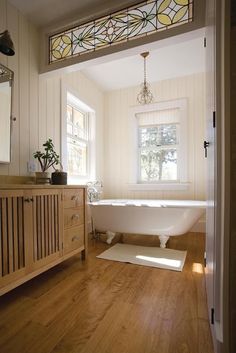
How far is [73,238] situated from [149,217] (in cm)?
98

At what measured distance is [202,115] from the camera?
331cm

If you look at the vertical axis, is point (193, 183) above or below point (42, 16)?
below

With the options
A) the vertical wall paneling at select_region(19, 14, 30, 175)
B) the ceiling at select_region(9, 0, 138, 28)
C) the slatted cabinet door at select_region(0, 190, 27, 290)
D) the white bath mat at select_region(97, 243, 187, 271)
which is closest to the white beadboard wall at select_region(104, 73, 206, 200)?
the white bath mat at select_region(97, 243, 187, 271)

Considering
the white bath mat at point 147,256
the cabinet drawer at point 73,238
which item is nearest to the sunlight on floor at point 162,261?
the white bath mat at point 147,256

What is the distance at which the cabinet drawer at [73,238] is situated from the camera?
192 centimetres

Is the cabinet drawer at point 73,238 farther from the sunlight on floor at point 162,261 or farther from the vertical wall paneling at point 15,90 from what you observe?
the vertical wall paneling at point 15,90

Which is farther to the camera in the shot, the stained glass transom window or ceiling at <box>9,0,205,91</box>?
ceiling at <box>9,0,205,91</box>

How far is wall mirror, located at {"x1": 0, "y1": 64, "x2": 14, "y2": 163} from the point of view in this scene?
1819 mm

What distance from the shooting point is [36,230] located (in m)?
1.59

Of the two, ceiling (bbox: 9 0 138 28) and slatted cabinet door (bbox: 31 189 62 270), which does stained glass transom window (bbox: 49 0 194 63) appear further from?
slatted cabinet door (bbox: 31 189 62 270)

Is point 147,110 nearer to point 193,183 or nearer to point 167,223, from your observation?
point 193,183

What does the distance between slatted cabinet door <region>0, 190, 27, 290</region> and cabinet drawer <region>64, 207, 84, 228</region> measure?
1.66 feet

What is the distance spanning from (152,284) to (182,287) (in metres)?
0.23

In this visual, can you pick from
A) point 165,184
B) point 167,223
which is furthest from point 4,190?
point 165,184
